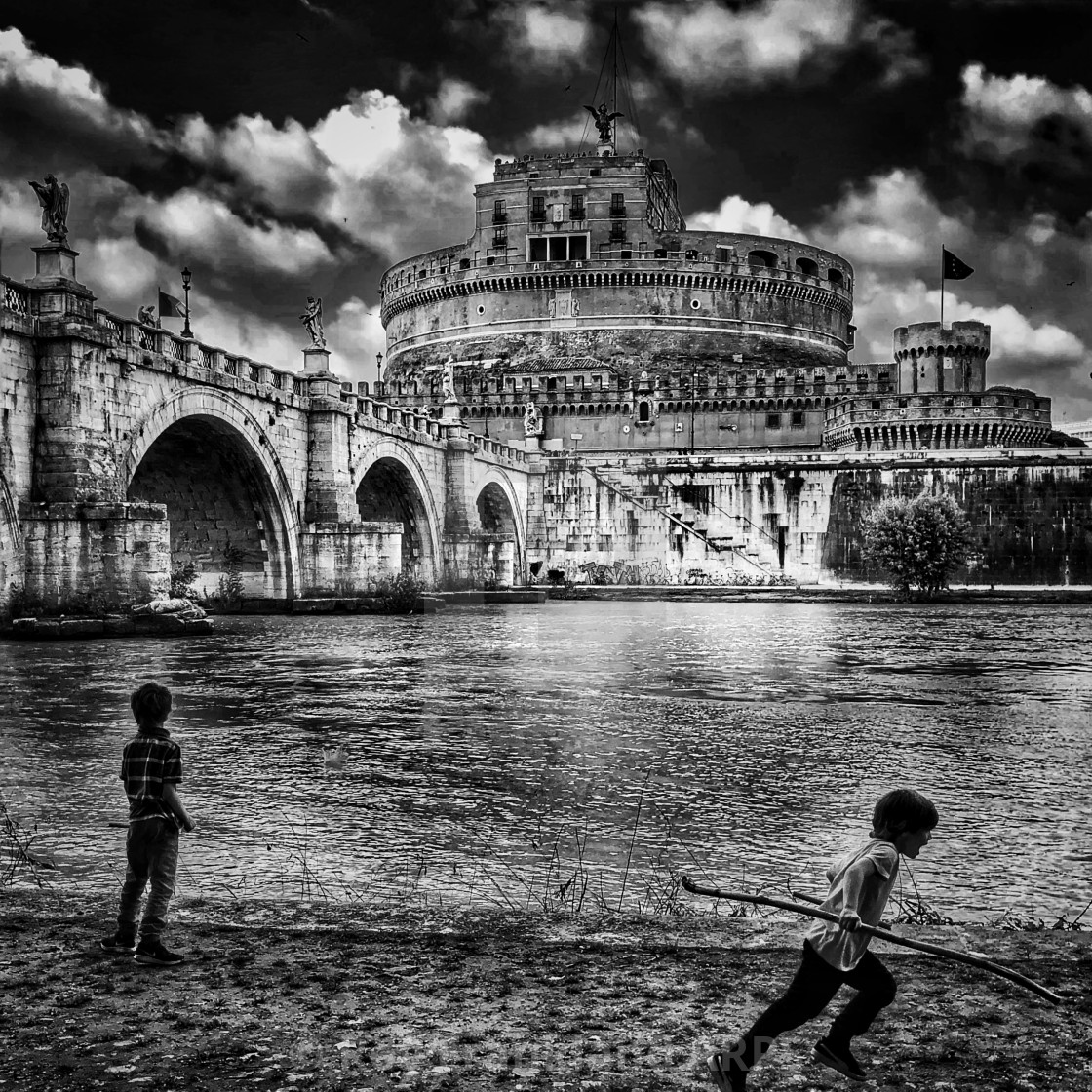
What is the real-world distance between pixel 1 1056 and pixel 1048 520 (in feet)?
161

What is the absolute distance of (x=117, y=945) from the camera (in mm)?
4379

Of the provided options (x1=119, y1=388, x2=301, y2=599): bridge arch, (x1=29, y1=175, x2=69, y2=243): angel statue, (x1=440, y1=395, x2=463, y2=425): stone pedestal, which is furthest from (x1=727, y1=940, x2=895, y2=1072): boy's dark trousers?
(x1=440, y1=395, x2=463, y2=425): stone pedestal

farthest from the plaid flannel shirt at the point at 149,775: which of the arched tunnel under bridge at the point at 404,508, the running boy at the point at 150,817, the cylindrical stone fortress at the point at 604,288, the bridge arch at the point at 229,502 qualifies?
the cylindrical stone fortress at the point at 604,288

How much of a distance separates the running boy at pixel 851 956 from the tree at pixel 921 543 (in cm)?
3579

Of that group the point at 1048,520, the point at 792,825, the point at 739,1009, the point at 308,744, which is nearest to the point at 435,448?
the point at 1048,520

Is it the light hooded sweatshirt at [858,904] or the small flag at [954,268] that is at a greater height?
the small flag at [954,268]

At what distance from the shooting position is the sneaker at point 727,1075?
3.12 m

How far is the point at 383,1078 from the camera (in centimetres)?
327

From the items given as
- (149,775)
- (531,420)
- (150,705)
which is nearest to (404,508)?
(531,420)

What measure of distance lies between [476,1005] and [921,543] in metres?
36.0

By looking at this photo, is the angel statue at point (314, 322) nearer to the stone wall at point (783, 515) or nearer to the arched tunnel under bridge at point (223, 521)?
the arched tunnel under bridge at point (223, 521)

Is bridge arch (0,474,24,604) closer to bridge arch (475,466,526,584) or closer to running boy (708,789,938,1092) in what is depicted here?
running boy (708,789,938,1092)

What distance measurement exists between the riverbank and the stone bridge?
17.4 meters

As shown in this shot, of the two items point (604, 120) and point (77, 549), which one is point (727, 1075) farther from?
point (604, 120)
